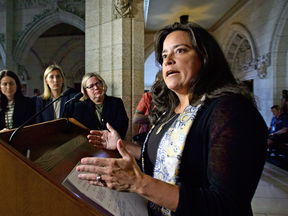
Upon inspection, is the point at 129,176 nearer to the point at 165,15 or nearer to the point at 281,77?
the point at 281,77

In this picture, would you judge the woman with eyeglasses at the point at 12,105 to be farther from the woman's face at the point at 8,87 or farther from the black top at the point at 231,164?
the black top at the point at 231,164

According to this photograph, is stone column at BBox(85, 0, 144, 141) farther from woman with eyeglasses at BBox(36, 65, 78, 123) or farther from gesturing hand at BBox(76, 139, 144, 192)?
gesturing hand at BBox(76, 139, 144, 192)

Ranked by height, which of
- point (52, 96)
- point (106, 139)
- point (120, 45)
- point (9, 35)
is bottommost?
point (106, 139)

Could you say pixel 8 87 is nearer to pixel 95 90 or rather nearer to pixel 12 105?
pixel 12 105

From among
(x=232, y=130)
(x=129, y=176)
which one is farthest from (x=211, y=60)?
(x=129, y=176)

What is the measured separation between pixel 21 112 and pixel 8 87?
341 millimetres

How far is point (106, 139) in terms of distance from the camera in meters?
1.15

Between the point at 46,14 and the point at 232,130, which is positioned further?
the point at 46,14

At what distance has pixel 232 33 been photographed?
6941 mm

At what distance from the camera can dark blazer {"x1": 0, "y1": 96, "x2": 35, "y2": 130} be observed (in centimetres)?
210

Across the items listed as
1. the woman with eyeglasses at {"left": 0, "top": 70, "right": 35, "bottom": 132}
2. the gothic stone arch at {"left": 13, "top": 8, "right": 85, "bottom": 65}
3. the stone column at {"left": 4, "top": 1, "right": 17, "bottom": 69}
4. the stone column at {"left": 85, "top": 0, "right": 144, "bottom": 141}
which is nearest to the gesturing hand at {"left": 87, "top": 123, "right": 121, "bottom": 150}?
the woman with eyeglasses at {"left": 0, "top": 70, "right": 35, "bottom": 132}

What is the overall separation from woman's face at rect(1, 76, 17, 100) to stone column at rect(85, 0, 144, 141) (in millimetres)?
1344

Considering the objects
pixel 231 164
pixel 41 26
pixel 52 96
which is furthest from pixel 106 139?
pixel 41 26

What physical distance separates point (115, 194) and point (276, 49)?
239 inches
